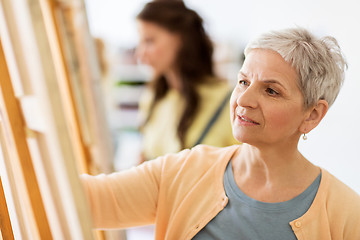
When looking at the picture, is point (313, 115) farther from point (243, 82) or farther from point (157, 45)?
point (157, 45)

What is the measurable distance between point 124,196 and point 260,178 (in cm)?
37

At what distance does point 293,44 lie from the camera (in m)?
0.95

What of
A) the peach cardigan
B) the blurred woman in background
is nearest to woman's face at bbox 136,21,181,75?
the blurred woman in background

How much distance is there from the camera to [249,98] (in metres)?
0.96

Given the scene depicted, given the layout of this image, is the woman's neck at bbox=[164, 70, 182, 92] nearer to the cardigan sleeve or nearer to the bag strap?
the bag strap

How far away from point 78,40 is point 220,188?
2.37 ft

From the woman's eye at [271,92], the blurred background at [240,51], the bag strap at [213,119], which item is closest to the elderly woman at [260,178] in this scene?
the woman's eye at [271,92]

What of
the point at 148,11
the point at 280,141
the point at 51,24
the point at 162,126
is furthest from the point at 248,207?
the point at 148,11

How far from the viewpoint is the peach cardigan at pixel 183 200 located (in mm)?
976

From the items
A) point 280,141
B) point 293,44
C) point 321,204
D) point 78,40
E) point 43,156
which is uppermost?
point 78,40

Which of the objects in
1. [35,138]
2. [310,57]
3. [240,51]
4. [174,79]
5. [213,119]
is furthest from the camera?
[240,51]

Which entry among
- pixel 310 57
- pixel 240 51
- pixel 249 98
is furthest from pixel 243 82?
pixel 240 51

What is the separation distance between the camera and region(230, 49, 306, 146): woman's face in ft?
3.13

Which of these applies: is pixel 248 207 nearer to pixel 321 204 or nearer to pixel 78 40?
pixel 321 204
